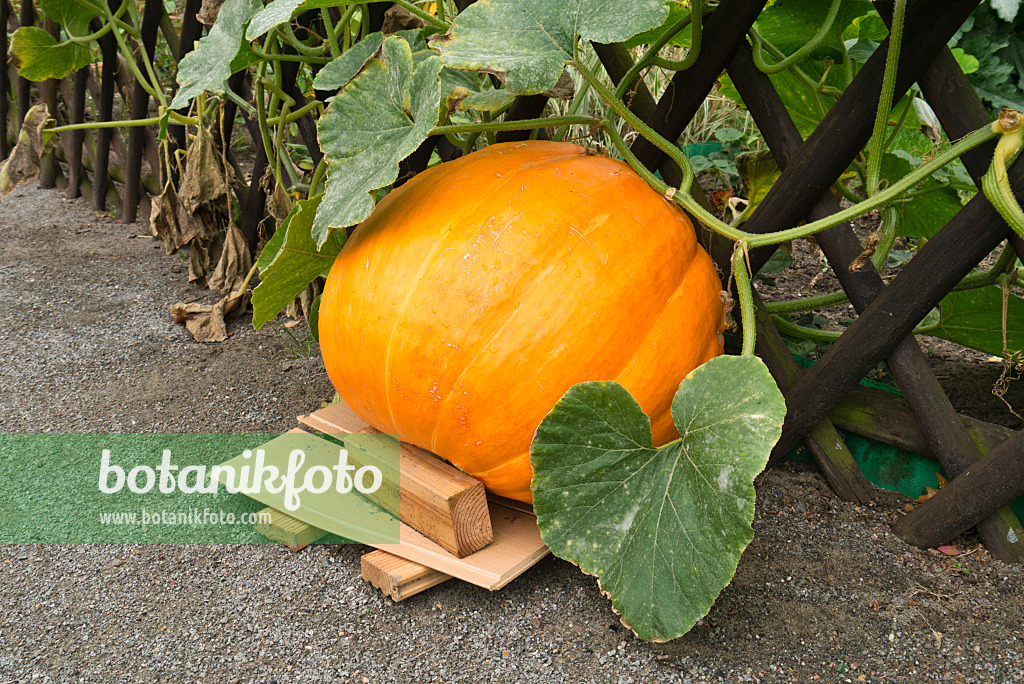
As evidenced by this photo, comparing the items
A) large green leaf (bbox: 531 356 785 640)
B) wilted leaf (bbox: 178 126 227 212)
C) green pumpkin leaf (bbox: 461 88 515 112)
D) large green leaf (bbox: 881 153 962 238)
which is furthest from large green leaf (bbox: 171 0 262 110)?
large green leaf (bbox: 881 153 962 238)

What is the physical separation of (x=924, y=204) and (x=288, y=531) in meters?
1.48

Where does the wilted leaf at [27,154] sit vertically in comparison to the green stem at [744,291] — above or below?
below

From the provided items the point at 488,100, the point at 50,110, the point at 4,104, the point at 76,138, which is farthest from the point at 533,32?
the point at 4,104

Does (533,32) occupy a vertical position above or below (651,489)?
above

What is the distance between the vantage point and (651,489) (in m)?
1.09

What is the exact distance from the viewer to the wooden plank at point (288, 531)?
57.1 inches

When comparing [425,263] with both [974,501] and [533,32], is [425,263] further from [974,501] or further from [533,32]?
[974,501]

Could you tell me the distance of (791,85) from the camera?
185 cm

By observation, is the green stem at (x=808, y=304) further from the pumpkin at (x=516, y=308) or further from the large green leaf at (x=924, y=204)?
the pumpkin at (x=516, y=308)

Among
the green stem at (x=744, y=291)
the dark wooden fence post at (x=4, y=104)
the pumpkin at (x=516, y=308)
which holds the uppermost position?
the green stem at (x=744, y=291)

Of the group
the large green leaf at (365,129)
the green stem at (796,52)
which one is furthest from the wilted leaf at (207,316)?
the green stem at (796,52)

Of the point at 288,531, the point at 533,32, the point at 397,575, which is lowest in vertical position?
the point at 288,531

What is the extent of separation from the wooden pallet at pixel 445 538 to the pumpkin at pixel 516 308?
50 millimetres

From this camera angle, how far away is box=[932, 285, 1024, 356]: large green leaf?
1506 millimetres
